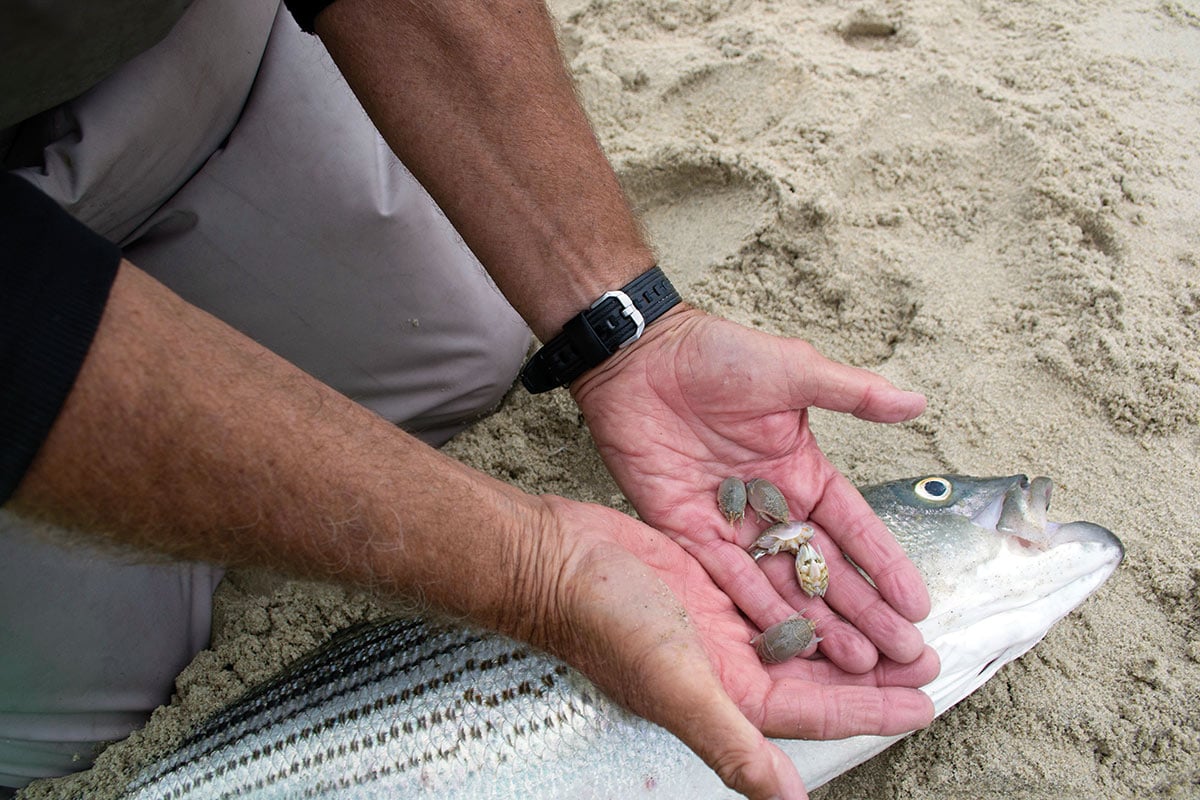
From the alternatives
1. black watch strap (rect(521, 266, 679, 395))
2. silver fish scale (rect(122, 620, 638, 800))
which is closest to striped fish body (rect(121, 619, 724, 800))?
silver fish scale (rect(122, 620, 638, 800))

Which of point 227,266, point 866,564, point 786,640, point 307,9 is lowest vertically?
point 866,564

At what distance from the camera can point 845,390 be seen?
1852mm

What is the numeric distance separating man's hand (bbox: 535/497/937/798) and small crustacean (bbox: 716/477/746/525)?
5.9 inches

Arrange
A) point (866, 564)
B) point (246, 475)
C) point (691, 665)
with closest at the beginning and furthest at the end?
point (246, 475), point (691, 665), point (866, 564)

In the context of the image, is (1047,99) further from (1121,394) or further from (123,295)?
(123,295)

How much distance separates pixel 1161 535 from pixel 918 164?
1.41 m

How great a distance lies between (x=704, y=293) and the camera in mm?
2719

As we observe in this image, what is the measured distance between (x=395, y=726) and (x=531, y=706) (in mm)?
297

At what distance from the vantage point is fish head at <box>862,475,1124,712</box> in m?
1.80

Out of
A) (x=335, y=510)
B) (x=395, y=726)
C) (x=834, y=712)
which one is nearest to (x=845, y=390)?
(x=834, y=712)

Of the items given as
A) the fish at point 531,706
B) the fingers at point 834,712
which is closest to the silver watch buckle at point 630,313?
the fish at point 531,706

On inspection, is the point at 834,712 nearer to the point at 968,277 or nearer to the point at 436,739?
the point at 436,739

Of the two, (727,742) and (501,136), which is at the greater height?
(501,136)

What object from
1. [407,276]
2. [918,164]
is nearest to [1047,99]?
[918,164]
